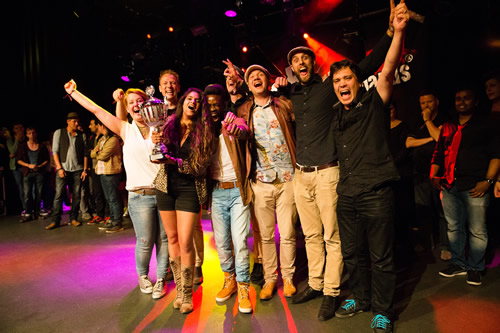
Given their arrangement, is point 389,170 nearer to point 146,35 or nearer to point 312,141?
point 312,141

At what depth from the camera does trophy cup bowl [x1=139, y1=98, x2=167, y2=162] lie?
2.39 meters

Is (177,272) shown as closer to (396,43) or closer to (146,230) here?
(146,230)

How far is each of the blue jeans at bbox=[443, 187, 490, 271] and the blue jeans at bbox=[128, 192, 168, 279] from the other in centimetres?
325

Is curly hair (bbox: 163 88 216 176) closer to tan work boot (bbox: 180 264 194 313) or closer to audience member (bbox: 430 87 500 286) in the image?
tan work boot (bbox: 180 264 194 313)

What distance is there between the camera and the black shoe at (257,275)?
3.48 metres

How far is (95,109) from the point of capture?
2969mm

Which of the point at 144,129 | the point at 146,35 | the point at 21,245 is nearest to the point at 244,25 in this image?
the point at 146,35

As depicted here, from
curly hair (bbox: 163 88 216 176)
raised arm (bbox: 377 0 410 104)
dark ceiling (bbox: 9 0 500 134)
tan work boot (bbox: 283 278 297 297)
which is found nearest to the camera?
raised arm (bbox: 377 0 410 104)

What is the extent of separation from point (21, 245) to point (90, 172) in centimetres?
216

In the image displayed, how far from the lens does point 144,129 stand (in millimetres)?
3139

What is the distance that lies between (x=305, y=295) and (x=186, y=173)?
1637 mm

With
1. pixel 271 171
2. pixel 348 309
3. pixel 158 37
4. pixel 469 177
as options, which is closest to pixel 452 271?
pixel 469 177

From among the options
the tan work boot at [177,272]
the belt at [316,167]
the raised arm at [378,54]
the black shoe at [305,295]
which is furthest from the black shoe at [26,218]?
the raised arm at [378,54]

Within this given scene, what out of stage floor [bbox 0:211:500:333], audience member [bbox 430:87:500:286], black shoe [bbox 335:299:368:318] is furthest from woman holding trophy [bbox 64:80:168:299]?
audience member [bbox 430:87:500:286]
